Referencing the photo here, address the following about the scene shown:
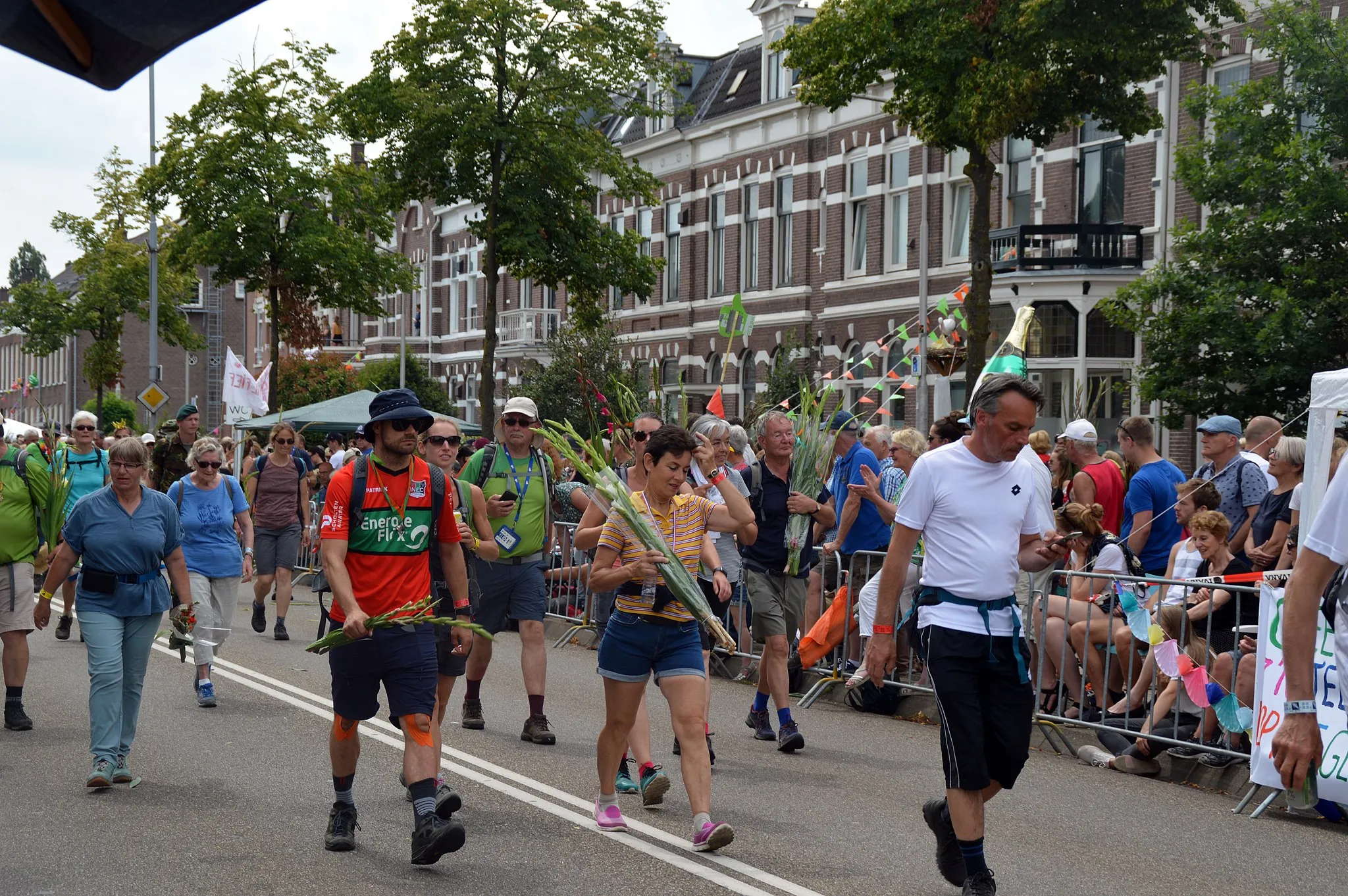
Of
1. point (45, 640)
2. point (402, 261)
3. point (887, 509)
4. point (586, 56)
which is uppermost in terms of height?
point (586, 56)

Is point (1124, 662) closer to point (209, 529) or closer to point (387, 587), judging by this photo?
point (387, 587)

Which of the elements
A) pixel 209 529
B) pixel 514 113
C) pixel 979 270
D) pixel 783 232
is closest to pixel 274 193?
pixel 514 113

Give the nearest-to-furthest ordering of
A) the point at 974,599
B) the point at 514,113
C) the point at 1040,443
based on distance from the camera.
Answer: the point at 974,599 → the point at 1040,443 → the point at 514,113

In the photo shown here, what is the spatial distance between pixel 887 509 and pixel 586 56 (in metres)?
17.3

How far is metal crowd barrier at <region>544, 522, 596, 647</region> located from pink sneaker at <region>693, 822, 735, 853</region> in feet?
27.4

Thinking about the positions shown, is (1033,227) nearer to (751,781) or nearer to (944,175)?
(944,175)

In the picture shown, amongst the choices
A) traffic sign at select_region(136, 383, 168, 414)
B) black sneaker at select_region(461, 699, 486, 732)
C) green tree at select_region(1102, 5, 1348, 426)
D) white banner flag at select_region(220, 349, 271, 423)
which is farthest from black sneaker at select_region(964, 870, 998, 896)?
traffic sign at select_region(136, 383, 168, 414)

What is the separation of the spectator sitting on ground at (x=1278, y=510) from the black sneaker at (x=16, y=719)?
24.5 ft

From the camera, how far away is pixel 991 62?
67.1 feet

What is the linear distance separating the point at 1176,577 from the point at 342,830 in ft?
17.8

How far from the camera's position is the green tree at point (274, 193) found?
3136 centimetres

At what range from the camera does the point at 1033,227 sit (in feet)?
89.2

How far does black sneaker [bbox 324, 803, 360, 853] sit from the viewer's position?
21.7 feet

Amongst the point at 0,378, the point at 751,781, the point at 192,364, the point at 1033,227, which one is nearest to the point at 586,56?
the point at 1033,227
